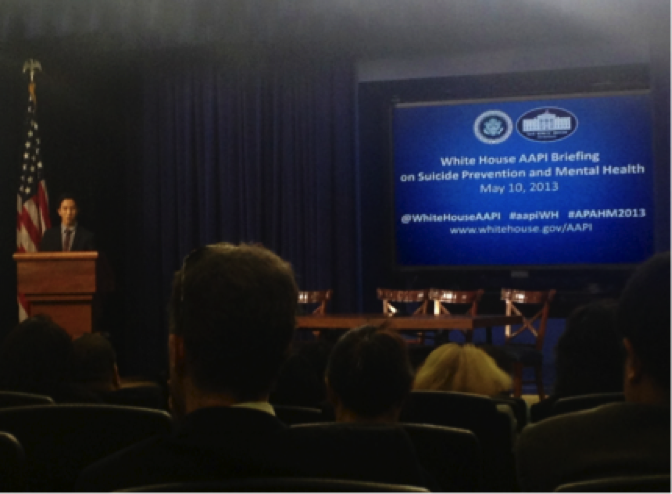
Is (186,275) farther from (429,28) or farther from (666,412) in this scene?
(429,28)

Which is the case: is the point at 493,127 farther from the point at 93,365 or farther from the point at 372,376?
the point at 372,376

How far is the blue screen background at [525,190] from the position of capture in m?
6.97

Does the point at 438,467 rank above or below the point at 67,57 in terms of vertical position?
below

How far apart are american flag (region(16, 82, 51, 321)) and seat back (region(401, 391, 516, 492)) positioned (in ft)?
19.3

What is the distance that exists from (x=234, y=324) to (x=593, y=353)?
151 centimetres

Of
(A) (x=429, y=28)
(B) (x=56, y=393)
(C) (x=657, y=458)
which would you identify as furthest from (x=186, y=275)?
(A) (x=429, y=28)

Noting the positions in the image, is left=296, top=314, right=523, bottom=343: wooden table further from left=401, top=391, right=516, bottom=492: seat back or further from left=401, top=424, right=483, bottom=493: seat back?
A: left=401, top=424, right=483, bottom=493: seat back

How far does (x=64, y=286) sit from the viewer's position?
6.20m

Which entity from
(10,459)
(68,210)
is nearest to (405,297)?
(68,210)

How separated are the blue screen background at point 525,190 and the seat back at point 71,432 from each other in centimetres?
560

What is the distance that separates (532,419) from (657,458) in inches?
51.5

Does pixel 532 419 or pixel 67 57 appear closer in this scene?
pixel 532 419

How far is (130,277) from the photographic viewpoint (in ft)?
26.8

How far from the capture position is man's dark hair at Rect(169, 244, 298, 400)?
122 cm
